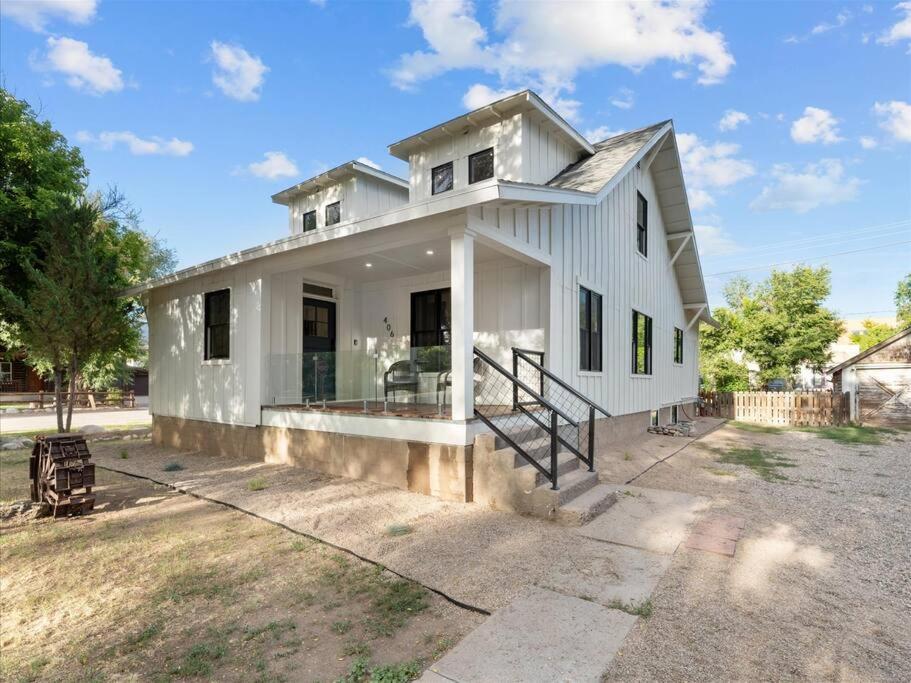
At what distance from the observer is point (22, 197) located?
32.7ft

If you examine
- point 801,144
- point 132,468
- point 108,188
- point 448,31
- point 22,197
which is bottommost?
point 132,468

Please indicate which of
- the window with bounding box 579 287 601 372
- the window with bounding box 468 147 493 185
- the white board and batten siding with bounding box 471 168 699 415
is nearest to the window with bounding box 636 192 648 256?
the white board and batten siding with bounding box 471 168 699 415

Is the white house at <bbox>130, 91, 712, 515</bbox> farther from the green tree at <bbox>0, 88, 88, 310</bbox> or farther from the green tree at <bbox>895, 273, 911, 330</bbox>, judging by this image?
the green tree at <bbox>895, 273, 911, 330</bbox>

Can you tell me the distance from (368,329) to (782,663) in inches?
351

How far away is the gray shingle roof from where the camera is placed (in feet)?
26.2

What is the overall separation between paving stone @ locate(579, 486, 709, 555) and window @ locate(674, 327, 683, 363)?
10302 mm

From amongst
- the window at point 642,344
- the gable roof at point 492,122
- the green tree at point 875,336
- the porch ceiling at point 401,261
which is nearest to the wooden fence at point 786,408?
the window at point 642,344

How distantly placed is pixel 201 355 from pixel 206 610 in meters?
7.05

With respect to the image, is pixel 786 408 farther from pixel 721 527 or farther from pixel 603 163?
pixel 721 527

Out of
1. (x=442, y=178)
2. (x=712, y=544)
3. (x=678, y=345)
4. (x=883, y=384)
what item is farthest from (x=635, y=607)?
(x=883, y=384)

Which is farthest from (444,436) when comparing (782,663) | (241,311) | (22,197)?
(22,197)

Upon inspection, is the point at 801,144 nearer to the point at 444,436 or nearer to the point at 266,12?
the point at 266,12

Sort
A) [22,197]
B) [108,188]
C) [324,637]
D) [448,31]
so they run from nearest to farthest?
[324,637]
[22,197]
[448,31]
[108,188]

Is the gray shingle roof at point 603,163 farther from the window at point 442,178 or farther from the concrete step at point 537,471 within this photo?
the concrete step at point 537,471
